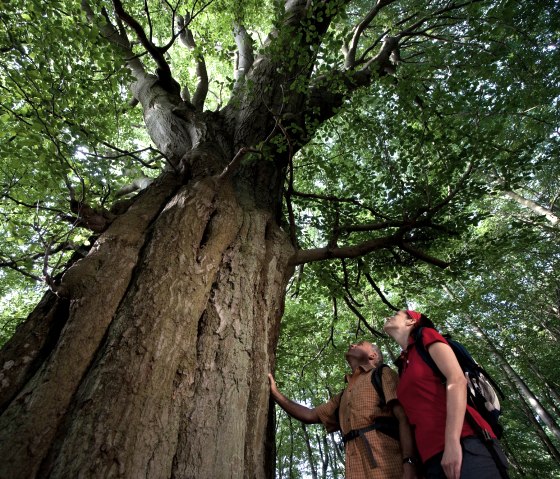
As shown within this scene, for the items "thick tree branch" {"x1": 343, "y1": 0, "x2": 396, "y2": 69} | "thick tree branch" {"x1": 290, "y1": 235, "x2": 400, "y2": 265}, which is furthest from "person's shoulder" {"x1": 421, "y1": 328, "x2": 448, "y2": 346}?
"thick tree branch" {"x1": 343, "y1": 0, "x2": 396, "y2": 69}

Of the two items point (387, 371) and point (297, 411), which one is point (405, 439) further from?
point (297, 411)

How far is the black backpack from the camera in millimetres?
1863

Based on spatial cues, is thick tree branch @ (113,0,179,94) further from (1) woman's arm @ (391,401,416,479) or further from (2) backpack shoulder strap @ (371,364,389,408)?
(1) woman's arm @ (391,401,416,479)

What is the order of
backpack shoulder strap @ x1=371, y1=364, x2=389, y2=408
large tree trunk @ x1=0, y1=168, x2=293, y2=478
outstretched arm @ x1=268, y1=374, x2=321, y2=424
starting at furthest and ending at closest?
outstretched arm @ x1=268, y1=374, x2=321, y2=424
backpack shoulder strap @ x1=371, y1=364, x2=389, y2=408
large tree trunk @ x1=0, y1=168, x2=293, y2=478

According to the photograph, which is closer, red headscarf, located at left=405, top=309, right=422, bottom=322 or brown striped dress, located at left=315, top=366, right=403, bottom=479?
brown striped dress, located at left=315, top=366, right=403, bottom=479

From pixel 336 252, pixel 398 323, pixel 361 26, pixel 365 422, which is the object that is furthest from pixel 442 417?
pixel 361 26

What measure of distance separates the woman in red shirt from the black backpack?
0.05 meters

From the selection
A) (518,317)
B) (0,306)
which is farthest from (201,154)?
(518,317)

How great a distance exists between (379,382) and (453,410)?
0.71m

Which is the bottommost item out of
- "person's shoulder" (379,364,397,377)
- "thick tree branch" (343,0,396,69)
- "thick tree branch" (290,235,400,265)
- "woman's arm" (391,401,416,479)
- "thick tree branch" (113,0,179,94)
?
"woman's arm" (391,401,416,479)

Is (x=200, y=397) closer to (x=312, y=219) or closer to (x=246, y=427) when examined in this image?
(x=246, y=427)

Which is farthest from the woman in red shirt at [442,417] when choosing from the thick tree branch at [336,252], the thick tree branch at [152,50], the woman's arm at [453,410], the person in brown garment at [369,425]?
the thick tree branch at [152,50]

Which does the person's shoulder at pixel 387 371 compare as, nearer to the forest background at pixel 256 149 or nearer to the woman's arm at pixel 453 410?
the woman's arm at pixel 453 410

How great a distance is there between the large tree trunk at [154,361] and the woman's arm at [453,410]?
3.68 ft
